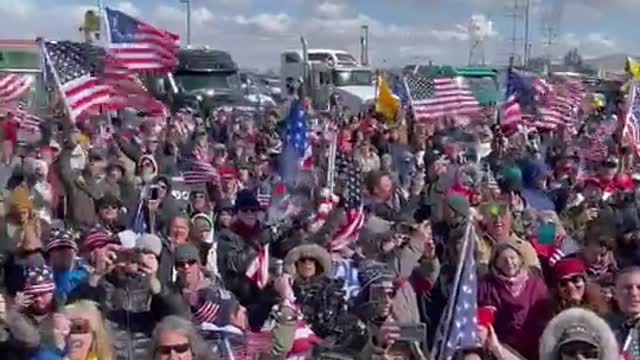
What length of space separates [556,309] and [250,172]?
8.43 meters

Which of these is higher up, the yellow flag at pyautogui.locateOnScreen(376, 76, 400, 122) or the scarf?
the scarf

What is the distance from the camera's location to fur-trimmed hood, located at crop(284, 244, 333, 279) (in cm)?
865

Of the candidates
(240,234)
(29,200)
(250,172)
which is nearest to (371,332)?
(240,234)

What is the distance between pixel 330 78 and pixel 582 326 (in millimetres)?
39138

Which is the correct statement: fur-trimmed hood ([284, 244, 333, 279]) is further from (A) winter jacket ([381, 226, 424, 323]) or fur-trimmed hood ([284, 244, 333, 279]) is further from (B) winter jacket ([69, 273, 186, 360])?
(B) winter jacket ([69, 273, 186, 360])

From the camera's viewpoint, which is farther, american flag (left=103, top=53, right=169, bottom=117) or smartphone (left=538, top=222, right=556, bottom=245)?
american flag (left=103, top=53, right=169, bottom=117)

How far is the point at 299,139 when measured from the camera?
1630 cm

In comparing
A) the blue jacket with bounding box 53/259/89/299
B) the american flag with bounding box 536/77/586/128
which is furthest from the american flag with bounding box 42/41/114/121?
the american flag with bounding box 536/77/586/128

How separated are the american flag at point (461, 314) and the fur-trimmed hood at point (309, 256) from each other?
1.13 m

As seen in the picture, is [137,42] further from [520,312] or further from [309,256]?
[520,312]

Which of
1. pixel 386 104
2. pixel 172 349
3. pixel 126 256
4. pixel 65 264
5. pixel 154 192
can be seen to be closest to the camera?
pixel 172 349

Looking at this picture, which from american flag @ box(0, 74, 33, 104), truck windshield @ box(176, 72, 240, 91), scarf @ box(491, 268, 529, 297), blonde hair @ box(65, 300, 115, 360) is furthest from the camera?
truck windshield @ box(176, 72, 240, 91)

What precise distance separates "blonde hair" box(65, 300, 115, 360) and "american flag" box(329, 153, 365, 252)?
346cm

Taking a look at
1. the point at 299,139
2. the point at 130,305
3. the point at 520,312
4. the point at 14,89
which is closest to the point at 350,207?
the point at 520,312
